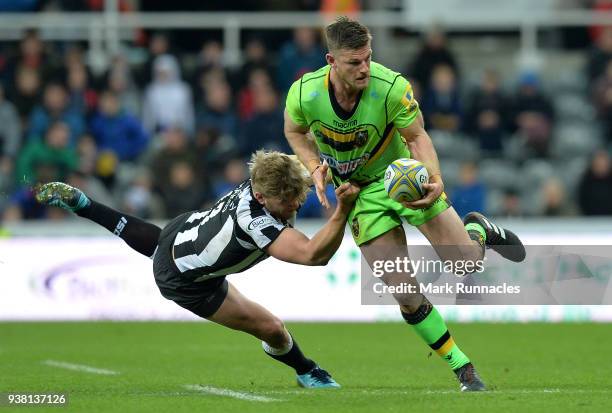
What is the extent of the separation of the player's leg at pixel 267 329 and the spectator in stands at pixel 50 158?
328 inches

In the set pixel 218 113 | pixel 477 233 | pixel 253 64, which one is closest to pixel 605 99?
pixel 253 64

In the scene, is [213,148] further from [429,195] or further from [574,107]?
[429,195]

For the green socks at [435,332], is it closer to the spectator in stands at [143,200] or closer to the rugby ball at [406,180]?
the rugby ball at [406,180]

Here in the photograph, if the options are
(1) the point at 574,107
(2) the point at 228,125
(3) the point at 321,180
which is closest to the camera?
(3) the point at 321,180

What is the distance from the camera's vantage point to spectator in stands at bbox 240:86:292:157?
18516 mm

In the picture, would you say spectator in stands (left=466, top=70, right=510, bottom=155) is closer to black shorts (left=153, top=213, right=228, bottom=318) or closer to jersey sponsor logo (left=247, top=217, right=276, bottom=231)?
black shorts (left=153, top=213, right=228, bottom=318)

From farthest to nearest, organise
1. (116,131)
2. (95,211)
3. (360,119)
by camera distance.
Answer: (116,131) → (95,211) → (360,119)

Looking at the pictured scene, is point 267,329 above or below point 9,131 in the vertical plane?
above

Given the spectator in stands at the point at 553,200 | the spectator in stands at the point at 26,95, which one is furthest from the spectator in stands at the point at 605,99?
the spectator in stands at the point at 26,95

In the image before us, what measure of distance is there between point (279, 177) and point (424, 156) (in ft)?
3.24

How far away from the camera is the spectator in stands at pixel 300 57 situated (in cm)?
1903

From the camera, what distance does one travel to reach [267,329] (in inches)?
383

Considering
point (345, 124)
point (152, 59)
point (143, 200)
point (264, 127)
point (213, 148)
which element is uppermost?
point (345, 124)

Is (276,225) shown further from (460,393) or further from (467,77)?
(467,77)
